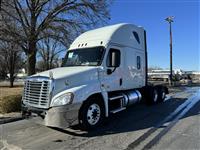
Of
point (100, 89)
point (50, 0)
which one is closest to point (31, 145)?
point (100, 89)

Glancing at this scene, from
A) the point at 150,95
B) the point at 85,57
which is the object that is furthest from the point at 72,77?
the point at 150,95

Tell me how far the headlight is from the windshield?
6.55ft

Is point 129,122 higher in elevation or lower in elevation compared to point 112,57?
lower

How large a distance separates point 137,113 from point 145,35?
390cm

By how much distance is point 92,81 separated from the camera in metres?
9.43

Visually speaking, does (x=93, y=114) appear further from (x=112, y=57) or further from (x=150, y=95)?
(x=150, y=95)

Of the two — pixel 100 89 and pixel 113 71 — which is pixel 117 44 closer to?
pixel 113 71

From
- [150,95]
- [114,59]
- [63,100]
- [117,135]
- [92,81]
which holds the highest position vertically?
[114,59]

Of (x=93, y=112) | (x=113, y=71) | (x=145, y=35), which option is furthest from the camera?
(x=145, y=35)

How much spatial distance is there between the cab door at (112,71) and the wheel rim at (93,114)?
0.87 m

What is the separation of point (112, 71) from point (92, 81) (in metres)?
1.20

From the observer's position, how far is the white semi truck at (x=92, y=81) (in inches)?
331

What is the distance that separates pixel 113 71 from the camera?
1045cm

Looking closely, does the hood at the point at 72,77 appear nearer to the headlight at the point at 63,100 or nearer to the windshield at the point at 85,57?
the headlight at the point at 63,100
